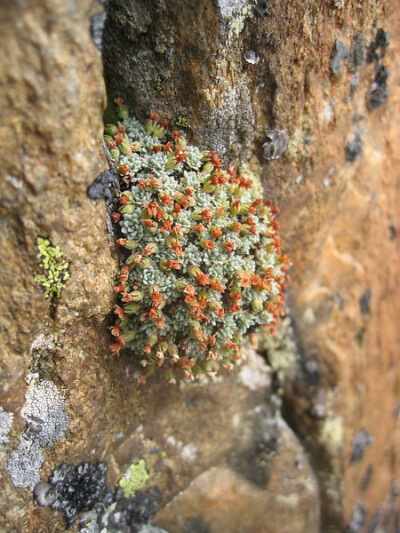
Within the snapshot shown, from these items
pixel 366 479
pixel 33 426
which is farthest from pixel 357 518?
pixel 33 426

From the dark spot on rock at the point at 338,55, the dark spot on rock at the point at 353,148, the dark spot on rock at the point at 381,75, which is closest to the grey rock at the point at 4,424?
the dark spot on rock at the point at 338,55

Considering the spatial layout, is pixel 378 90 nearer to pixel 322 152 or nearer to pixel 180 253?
pixel 322 152

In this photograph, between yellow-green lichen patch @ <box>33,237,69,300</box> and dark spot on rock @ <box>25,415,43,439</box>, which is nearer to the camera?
yellow-green lichen patch @ <box>33,237,69,300</box>

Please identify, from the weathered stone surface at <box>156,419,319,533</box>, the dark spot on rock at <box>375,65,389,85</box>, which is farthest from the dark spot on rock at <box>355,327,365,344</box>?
the dark spot on rock at <box>375,65,389,85</box>

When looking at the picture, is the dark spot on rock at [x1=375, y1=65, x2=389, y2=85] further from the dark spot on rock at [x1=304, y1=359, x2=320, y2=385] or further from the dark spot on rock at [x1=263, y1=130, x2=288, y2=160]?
the dark spot on rock at [x1=304, y1=359, x2=320, y2=385]

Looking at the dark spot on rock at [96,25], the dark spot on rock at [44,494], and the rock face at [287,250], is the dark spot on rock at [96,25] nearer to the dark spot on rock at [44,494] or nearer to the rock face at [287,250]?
the rock face at [287,250]

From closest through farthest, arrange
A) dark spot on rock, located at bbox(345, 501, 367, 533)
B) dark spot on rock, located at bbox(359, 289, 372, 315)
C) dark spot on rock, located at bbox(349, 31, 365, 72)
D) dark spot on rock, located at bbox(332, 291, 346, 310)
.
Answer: dark spot on rock, located at bbox(349, 31, 365, 72) → dark spot on rock, located at bbox(332, 291, 346, 310) → dark spot on rock, located at bbox(359, 289, 372, 315) → dark spot on rock, located at bbox(345, 501, 367, 533)

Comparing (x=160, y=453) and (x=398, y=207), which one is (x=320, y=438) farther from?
(x=398, y=207)
